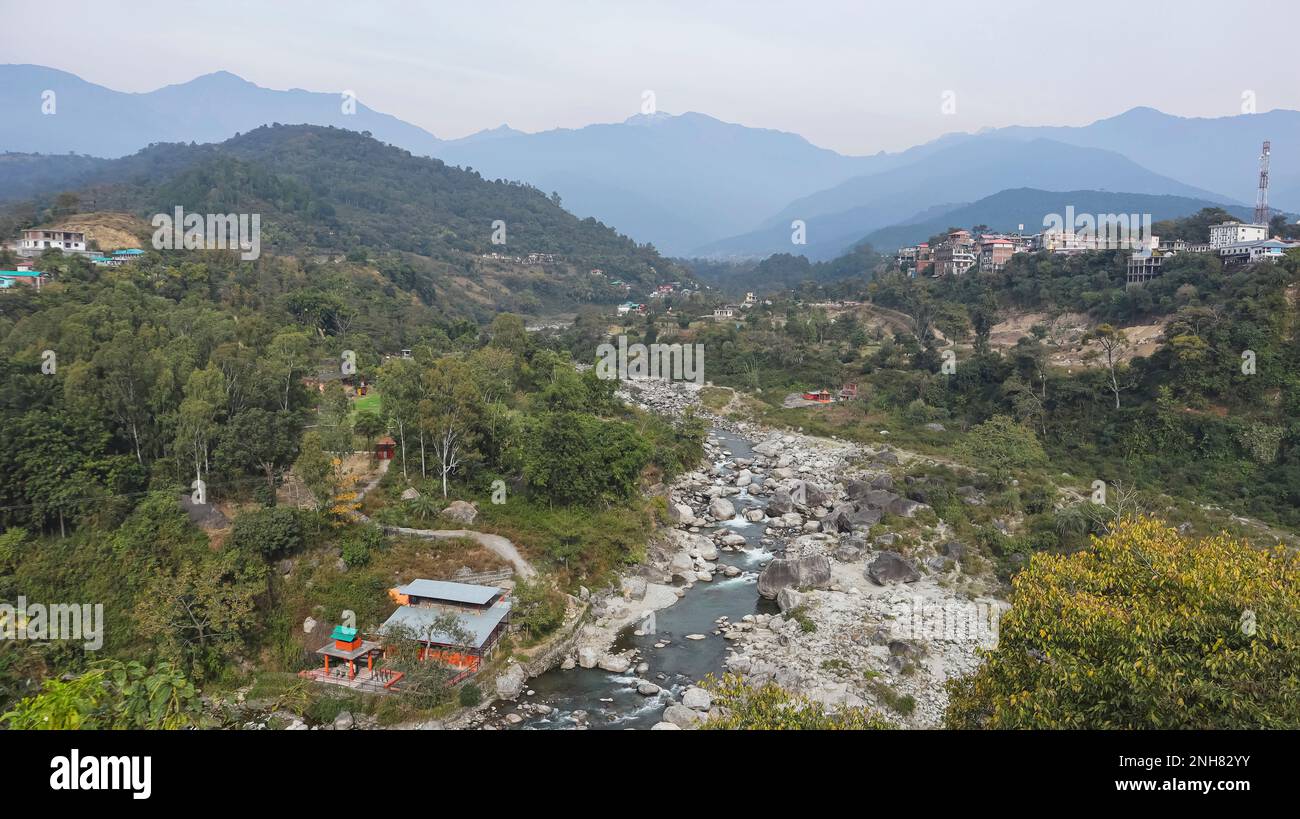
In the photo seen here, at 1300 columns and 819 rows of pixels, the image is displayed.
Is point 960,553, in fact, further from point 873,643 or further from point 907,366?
point 907,366

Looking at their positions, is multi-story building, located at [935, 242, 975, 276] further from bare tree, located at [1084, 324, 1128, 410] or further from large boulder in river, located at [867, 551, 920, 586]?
large boulder in river, located at [867, 551, 920, 586]

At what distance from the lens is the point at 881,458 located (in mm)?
29938

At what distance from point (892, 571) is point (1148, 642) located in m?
13.1

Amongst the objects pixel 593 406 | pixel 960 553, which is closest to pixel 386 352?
pixel 593 406

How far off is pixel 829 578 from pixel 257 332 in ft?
74.2

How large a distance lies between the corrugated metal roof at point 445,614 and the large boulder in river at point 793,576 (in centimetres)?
750

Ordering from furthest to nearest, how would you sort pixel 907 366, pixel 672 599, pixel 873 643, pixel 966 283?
1. pixel 966 283
2. pixel 907 366
3. pixel 672 599
4. pixel 873 643

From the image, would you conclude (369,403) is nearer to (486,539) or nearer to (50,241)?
(486,539)

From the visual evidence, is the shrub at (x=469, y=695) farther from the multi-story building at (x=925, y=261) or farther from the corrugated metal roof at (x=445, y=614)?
the multi-story building at (x=925, y=261)

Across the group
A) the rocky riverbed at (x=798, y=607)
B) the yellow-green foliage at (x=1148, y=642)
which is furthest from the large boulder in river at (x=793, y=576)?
the yellow-green foliage at (x=1148, y=642)

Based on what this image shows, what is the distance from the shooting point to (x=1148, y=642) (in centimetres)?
705

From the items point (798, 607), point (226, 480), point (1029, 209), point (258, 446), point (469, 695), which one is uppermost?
point (1029, 209)

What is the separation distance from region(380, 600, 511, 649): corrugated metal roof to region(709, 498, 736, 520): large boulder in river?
10942 mm

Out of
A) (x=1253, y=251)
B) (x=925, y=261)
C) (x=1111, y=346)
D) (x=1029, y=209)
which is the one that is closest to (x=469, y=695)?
(x=1111, y=346)
